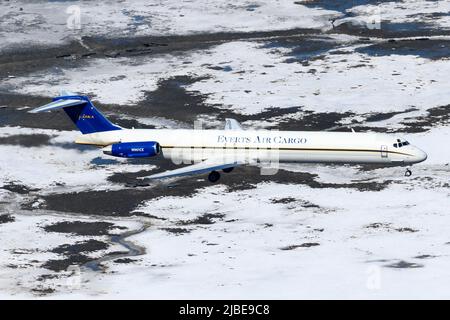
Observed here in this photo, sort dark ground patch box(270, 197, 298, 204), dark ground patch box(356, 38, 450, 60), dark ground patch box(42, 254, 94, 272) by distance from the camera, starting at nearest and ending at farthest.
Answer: dark ground patch box(42, 254, 94, 272) → dark ground patch box(270, 197, 298, 204) → dark ground patch box(356, 38, 450, 60)

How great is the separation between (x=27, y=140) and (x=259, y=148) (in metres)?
20.1

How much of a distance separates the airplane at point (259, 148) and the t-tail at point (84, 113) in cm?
81

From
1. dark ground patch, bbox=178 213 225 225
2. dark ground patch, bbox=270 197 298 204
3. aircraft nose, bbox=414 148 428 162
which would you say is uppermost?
aircraft nose, bbox=414 148 428 162

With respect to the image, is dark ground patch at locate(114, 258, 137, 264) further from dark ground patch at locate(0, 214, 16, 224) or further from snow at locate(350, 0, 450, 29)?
snow at locate(350, 0, 450, 29)

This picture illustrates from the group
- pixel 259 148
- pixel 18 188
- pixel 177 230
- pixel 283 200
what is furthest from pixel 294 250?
pixel 18 188

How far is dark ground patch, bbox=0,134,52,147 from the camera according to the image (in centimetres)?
7581

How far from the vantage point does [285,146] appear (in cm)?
6519

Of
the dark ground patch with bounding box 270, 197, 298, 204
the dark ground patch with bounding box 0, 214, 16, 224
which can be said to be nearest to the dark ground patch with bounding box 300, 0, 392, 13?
the dark ground patch with bounding box 270, 197, 298, 204

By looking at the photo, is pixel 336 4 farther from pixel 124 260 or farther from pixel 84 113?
pixel 124 260

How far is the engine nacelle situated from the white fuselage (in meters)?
0.41

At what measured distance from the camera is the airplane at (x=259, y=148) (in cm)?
6506

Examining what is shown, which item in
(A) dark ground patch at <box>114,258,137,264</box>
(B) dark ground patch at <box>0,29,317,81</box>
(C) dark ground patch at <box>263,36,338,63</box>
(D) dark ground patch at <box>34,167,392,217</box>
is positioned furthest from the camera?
(C) dark ground patch at <box>263,36,338,63</box>

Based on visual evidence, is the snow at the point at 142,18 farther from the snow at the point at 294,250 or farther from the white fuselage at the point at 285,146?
the snow at the point at 294,250
